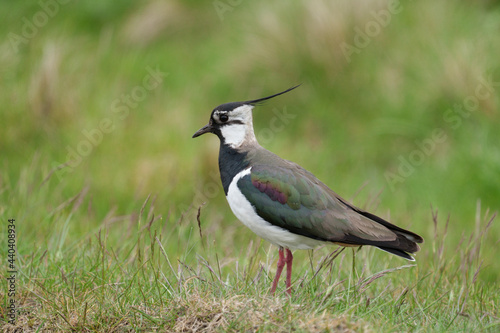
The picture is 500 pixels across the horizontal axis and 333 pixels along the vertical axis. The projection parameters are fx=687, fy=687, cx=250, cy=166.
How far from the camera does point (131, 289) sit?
14.4 ft

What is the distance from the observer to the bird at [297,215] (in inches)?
179

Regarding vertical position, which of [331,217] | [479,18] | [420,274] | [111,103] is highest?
[479,18]

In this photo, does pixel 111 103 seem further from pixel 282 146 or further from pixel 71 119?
pixel 282 146

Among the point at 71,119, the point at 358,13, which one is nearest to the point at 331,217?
the point at 71,119

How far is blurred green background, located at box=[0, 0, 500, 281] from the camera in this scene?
7.39 m

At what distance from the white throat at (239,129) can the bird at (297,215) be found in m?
0.24

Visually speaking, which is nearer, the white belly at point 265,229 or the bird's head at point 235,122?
the white belly at point 265,229

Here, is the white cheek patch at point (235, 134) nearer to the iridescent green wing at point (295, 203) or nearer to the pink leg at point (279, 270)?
the iridescent green wing at point (295, 203)

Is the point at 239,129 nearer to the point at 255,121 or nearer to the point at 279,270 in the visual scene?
the point at 279,270

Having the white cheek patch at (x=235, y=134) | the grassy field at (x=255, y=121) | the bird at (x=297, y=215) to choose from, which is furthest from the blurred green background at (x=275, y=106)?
the bird at (x=297, y=215)

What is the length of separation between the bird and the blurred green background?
72.5 inches

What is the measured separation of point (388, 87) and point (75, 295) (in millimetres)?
5516

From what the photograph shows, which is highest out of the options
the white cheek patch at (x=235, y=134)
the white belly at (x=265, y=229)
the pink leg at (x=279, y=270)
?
the white cheek patch at (x=235, y=134)

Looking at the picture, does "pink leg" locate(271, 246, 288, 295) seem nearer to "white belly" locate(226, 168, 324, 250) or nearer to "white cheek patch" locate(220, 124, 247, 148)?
"white belly" locate(226, 168, 324, 250)
